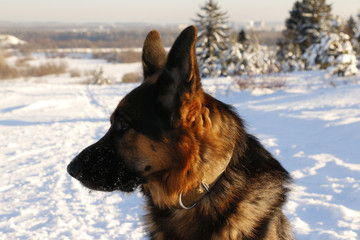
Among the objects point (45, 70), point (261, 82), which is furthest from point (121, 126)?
point (45, 70)

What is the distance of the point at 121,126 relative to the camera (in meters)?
2.57

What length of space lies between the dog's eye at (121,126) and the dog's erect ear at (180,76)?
37 cm

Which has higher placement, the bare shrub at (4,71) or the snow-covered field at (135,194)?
the snow-covered field at (135,194)

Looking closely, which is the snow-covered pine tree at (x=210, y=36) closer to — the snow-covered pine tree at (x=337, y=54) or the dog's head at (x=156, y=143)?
the snow-covered pine tree at (x=337, y=54)

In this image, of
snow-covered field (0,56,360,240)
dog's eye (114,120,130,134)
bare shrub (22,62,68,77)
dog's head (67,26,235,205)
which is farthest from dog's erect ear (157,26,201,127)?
bare shrub (22,62,68,77)

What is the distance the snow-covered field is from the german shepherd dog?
762mm

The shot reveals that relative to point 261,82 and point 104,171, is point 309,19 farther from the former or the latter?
point 104,171

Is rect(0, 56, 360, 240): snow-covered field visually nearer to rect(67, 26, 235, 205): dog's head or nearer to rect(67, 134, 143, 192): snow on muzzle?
rect(67, 26, 235, 205): dog's head

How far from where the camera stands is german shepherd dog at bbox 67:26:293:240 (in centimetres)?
241

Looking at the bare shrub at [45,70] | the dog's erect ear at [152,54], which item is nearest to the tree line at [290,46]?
the dog's erect ear at [152,54]

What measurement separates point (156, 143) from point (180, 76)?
597mm

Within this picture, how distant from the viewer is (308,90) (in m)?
15.3

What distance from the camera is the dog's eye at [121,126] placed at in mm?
2547

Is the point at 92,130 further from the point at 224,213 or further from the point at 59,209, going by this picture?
the point at 224,213
